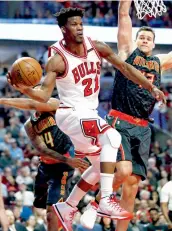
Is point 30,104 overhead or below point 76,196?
overhead

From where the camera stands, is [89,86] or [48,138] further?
[48,138]

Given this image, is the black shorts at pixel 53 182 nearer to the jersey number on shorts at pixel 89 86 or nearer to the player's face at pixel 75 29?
the jersey number on shorts at pixel 89 86

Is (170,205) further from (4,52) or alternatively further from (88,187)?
(4,52)

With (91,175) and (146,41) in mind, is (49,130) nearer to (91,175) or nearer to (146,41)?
(91,175)

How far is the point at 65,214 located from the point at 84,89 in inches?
58.1

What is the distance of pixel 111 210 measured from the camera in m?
8.70

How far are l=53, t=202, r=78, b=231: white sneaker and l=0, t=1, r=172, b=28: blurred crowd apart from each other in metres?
12.3

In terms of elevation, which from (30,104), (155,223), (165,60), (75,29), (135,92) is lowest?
(155,223)

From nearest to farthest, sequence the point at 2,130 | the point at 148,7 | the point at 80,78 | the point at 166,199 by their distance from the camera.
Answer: the point at 80,78 → the point at 148,7 → the point at 166,199 → the point at 2,130

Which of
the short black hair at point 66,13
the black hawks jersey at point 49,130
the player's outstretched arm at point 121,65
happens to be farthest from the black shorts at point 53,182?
the short black hair at point 66,13

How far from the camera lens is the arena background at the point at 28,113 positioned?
15.4 metres

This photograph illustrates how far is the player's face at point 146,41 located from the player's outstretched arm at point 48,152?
1.52m

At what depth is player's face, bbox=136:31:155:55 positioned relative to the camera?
9.93 m

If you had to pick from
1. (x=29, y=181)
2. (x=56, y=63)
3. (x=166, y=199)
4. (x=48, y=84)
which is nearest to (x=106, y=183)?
(x=48, y=84)
